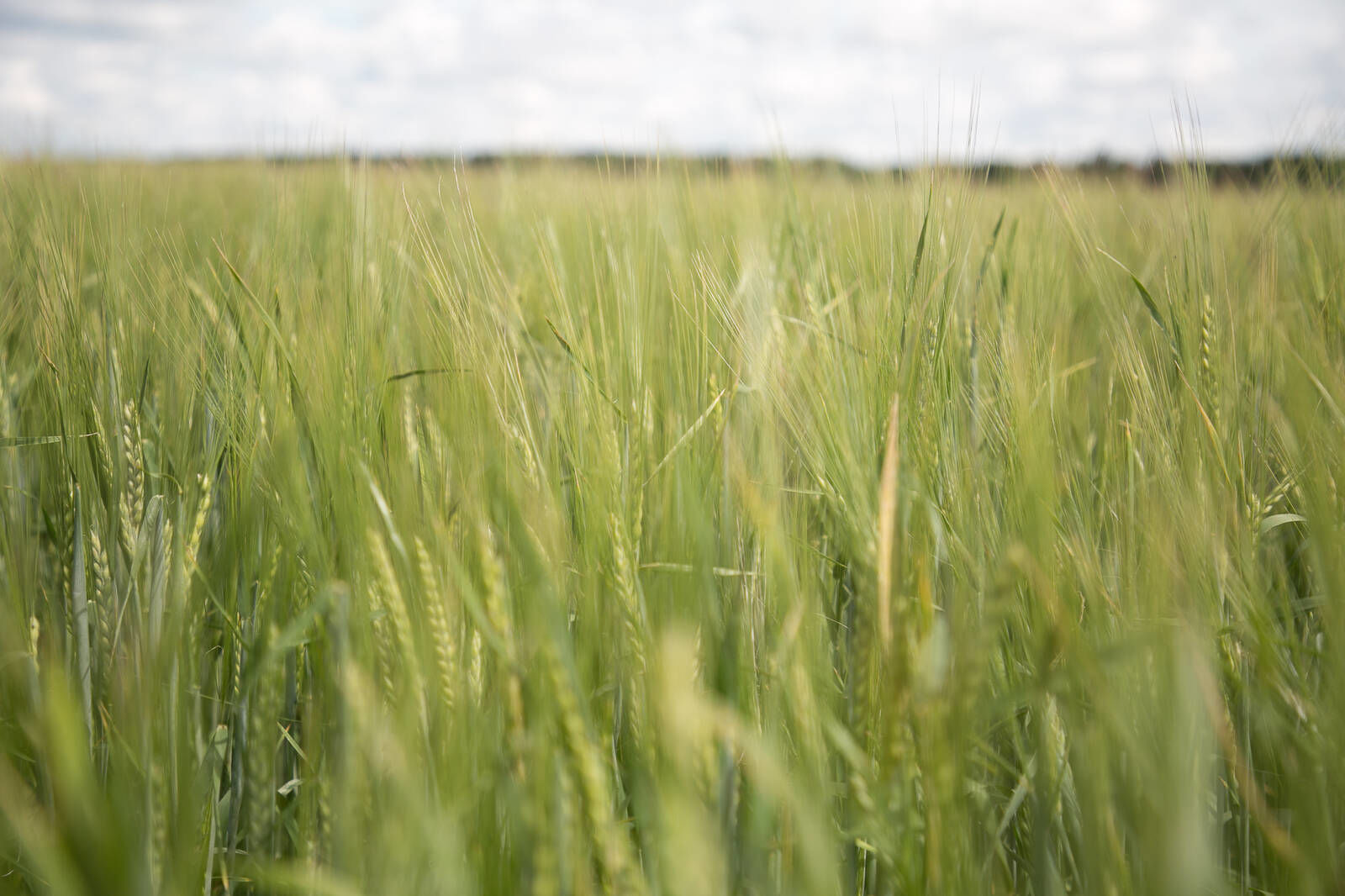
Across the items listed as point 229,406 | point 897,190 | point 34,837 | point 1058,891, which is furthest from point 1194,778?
point 229,406

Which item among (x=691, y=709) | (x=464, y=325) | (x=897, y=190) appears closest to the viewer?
(x=691, y=709)

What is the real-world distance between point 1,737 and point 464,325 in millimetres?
554

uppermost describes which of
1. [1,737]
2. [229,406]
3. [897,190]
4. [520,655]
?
[897,190]

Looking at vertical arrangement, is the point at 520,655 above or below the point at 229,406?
below

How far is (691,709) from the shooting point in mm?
385

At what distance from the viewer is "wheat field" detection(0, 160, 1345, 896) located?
0.47m

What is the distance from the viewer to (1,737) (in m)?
0.69

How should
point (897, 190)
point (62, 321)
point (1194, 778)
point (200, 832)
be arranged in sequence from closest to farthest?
point (1194, 778)
point (200, 832)
point (62, 321)
point (897, 190)

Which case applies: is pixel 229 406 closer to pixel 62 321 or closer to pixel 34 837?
pixel 62 321

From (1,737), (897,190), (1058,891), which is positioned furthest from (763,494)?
(1,737)

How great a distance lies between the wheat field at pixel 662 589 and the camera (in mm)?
471

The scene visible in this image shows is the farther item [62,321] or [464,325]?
[62,321]

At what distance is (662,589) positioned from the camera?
62 cm

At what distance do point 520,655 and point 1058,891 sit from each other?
427mm
